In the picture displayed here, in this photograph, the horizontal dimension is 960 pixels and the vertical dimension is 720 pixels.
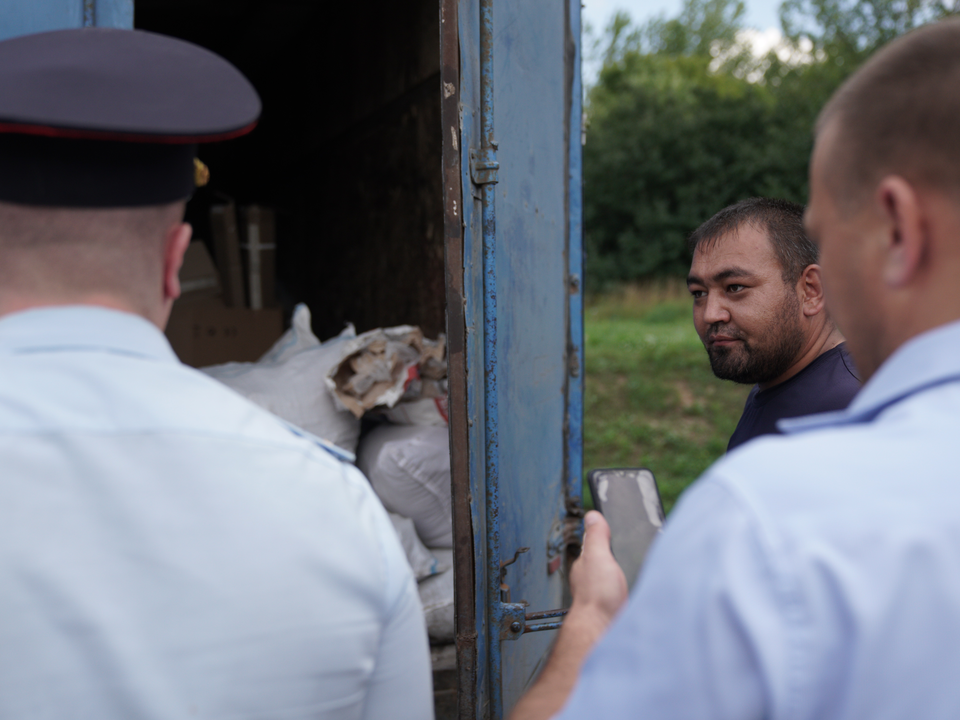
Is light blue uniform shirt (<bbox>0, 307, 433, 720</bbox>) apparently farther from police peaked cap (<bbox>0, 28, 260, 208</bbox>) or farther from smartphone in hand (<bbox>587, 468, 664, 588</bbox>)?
smartphone in hand (<bbox>587, 468, 664, 588</bbox>)

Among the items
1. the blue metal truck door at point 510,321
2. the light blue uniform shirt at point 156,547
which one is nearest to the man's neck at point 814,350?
the blue metal truck door at point 510,321

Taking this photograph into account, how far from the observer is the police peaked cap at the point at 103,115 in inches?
27.8

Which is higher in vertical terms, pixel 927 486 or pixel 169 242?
pixel 169 242

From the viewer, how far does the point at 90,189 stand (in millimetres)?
734

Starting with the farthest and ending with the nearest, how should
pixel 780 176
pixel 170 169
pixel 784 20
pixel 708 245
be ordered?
1. pixel 784 20
2. pixel 780 176
3. pixel 708 245
4. pixel 170 169

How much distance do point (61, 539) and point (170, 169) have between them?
40 centimetres

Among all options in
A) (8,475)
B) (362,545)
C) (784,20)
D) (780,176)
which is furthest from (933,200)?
(784,20)

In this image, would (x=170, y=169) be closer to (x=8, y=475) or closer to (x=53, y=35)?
(x=53, y=35)

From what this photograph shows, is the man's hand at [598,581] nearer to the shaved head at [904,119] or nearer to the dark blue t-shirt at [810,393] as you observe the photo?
the shaved head at [904,119]

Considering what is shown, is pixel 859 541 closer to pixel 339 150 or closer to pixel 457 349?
pixel 457 349

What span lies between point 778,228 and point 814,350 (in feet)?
1.13

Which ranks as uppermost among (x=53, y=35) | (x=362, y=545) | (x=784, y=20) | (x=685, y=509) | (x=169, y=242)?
(x=784, y=20)

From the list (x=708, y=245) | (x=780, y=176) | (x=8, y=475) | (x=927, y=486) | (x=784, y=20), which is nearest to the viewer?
(x=927, y=486)

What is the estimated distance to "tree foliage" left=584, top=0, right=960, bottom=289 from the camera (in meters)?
16.6
